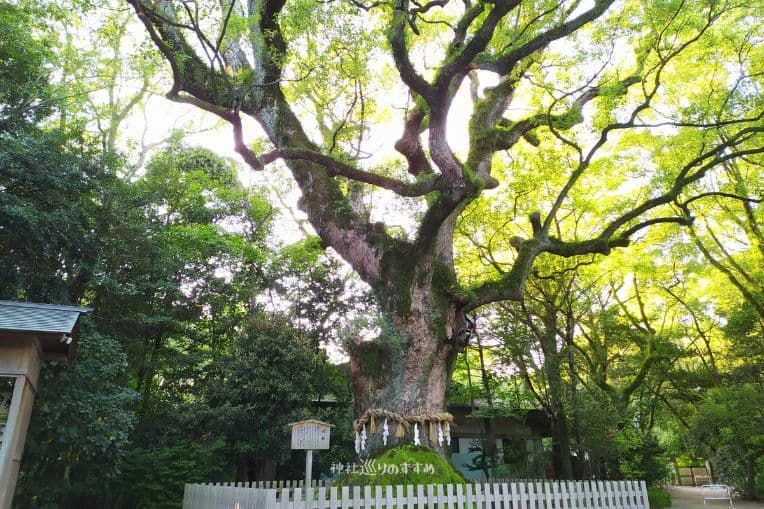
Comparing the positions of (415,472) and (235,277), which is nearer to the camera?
(415,472)

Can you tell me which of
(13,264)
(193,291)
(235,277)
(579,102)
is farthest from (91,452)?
(579,102)

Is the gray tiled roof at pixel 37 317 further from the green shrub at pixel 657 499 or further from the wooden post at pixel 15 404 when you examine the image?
the green shrub at pixel 657 499

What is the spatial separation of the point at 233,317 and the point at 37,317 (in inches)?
280

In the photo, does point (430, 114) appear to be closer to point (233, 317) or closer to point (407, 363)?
point (407, 363)

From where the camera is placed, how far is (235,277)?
12.7 meters

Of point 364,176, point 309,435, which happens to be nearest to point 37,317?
point 309,435

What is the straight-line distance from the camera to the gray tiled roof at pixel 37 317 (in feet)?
17.1

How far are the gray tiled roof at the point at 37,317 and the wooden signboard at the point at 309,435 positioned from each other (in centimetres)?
300

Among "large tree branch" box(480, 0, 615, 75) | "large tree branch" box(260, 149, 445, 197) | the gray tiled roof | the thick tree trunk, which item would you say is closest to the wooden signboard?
the thick tree trunk

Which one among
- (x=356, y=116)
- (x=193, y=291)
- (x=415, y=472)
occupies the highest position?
(x=356, y=116)

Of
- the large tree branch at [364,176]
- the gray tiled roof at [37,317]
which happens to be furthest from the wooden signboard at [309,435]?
the large tree branch at [364,176]

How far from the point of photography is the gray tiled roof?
5207 mm

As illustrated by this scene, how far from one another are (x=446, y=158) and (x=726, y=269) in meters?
12.0

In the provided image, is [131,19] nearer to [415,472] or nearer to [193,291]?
[193,291]
